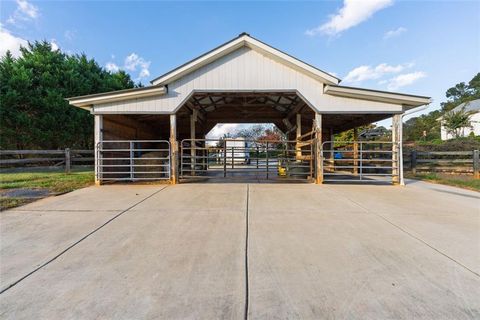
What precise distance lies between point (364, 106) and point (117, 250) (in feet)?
22.8

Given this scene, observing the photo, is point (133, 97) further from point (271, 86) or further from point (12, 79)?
point (12, 79)

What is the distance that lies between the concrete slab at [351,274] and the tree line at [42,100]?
13.2 metres

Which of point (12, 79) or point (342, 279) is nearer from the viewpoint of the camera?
point (342, 279)

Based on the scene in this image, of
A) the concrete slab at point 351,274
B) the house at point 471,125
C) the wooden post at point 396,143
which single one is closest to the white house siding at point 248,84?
the wooden post at point 396,143

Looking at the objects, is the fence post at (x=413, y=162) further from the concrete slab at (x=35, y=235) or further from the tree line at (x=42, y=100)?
the tree line at (x=42, y=100)

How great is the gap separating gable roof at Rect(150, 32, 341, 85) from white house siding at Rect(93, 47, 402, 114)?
142 mm

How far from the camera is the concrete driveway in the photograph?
1585 millimetres

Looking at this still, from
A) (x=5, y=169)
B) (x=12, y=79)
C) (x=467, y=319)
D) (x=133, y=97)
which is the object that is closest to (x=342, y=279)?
(x=467, y=319)

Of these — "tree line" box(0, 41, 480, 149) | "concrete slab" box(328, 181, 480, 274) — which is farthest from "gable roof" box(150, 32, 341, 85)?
"tree line" box(0, 41, 480, 149)

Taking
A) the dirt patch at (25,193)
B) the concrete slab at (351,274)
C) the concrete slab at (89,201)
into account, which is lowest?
the concrete slab at (351,274)

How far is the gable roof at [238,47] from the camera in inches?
256

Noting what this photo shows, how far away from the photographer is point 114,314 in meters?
1.51

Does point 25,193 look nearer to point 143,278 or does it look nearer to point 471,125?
point 143,278

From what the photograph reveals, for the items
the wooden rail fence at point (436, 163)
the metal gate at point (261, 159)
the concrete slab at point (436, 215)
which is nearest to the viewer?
the concrete slab at point (436, 215)
